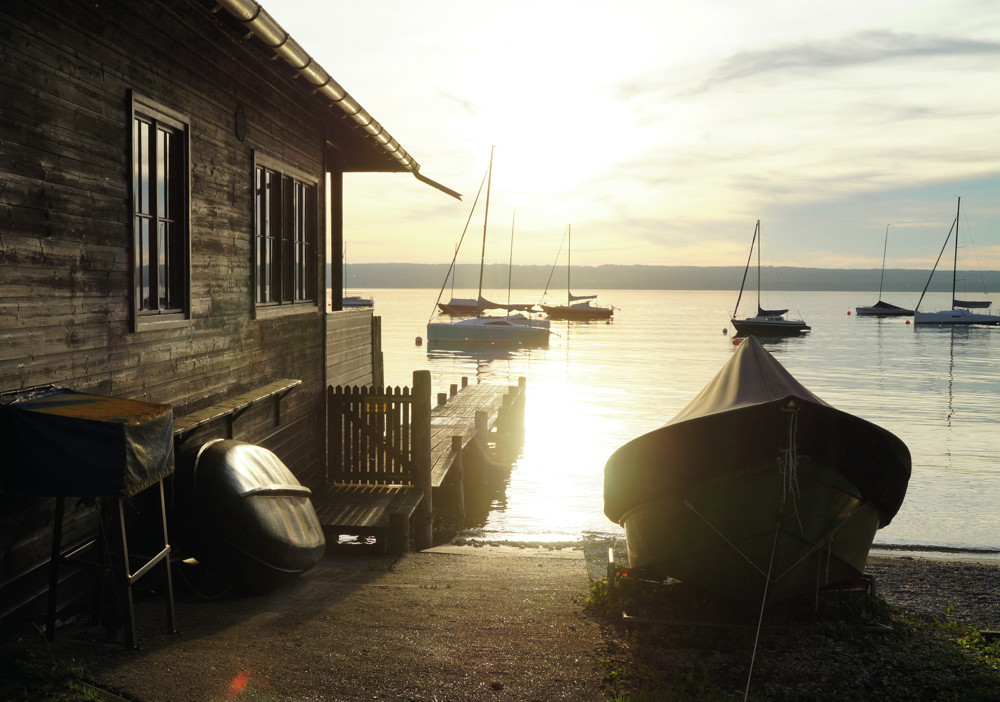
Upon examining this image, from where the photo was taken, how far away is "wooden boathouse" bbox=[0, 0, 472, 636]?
4859 millimetres

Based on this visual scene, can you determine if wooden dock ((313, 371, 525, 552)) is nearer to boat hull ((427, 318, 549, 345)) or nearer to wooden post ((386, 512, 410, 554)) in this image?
wooden post ((386, 512, 410, 554))

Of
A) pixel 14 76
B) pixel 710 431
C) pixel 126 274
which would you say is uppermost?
pixel 14 76

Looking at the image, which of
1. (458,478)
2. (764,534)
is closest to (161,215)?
(764,534)

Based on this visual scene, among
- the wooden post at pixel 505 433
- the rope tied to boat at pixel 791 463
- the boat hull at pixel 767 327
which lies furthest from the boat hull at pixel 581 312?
the rope tied to boat at pixel 791 463

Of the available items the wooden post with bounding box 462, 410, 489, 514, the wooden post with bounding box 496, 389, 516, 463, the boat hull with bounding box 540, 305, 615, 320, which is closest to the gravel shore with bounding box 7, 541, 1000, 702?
the wooden post with bounding box 462, 410, 489, 514

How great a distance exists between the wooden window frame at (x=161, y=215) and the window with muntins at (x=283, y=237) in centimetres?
178

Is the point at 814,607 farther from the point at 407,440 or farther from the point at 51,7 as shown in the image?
the point at 51,7

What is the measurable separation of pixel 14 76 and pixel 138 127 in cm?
159

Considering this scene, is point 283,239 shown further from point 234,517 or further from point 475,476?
point 475,476

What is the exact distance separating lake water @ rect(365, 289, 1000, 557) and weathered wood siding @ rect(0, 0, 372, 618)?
7719 millimetres

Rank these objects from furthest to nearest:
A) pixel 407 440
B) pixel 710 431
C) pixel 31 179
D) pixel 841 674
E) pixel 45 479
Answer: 1. pixel 407 440
2. pixel 710 431
3. pixel 841 674
4. pixel 31 179
5. pixel 45 479

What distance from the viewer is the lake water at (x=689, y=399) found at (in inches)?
641

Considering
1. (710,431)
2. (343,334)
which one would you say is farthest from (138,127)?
(343,334)

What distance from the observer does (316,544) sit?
707 cm
